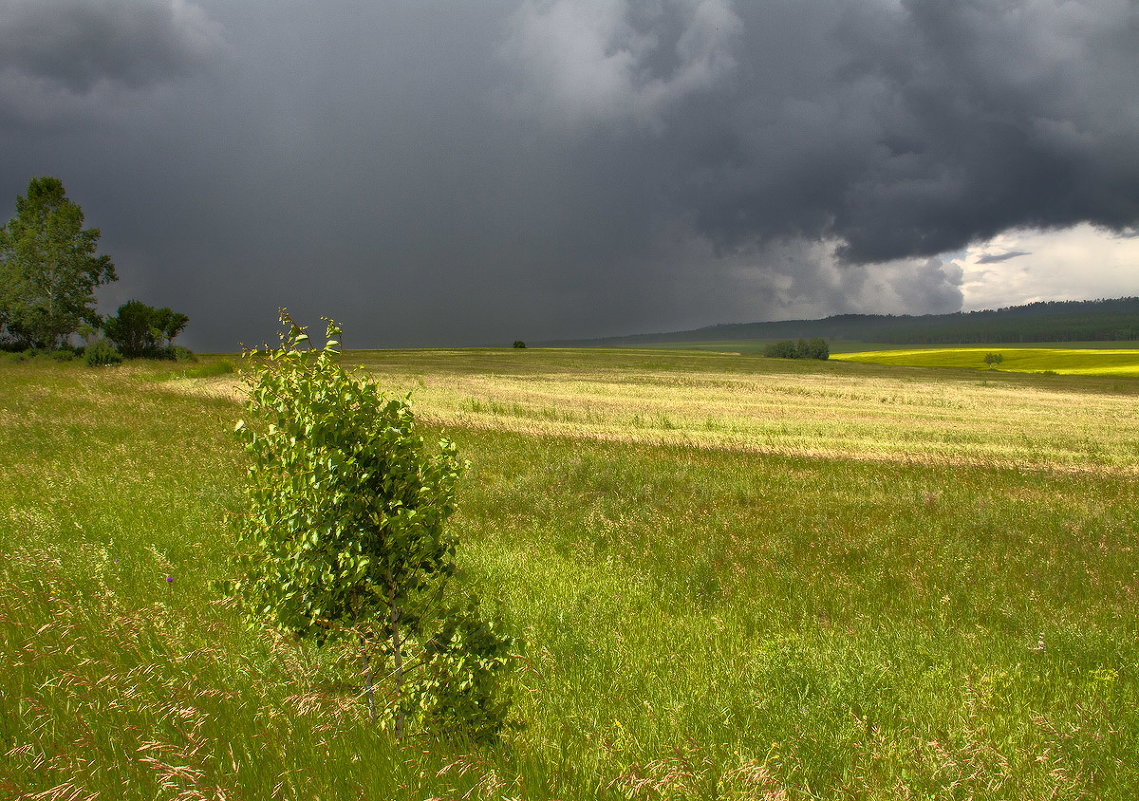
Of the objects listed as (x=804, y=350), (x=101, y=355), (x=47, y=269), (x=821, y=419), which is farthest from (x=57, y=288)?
(x=804, y=350)

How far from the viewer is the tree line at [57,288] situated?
5144cm

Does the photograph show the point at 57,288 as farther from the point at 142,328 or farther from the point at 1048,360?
the point at 1048,360

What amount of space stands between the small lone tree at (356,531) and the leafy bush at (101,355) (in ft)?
173

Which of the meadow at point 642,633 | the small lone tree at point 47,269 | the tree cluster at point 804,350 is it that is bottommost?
the meadow at point 642,633

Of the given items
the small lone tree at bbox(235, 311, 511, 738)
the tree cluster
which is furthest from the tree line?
the tree cluster

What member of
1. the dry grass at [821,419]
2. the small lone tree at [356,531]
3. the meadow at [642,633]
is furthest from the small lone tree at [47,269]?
the small lone tree at [356,531]

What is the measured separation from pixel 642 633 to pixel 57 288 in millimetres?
67273

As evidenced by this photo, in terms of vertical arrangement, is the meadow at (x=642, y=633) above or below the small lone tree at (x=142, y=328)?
below

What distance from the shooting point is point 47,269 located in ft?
172

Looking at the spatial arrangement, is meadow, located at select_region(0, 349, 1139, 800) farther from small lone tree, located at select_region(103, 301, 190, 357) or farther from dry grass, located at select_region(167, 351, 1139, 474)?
small lone tree, located at select_region(103, 301, 190, 357)

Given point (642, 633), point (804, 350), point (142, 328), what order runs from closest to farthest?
point (642, 633)
point (142, 328)
point (804, 350)

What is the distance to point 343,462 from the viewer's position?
334 cm

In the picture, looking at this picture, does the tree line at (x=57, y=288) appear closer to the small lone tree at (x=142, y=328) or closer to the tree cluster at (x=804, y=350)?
the small lone tree at (x=142, y=328)

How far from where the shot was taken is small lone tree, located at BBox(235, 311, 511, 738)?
3.36 metres
